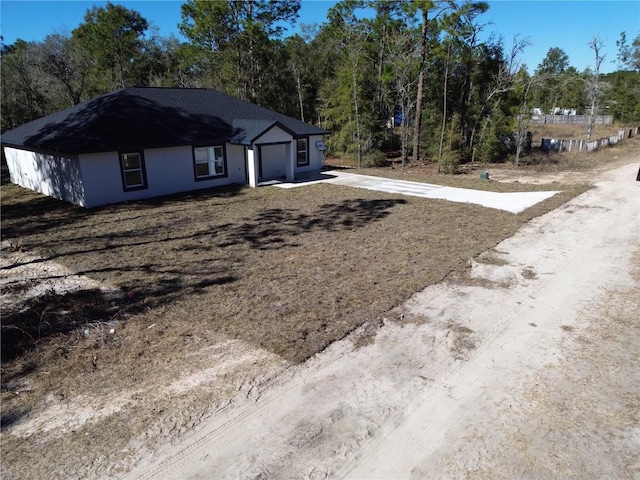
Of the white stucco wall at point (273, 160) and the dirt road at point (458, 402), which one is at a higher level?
the white stucco wall at point (273, 160)

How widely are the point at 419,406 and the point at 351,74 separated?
74.9 feet

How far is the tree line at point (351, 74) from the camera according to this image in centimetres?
2336

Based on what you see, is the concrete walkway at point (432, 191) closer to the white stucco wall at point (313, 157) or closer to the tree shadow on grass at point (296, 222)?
the white stucco wall at point (313, 157)

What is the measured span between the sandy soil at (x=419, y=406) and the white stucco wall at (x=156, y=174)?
1049cm

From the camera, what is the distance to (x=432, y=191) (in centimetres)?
1608

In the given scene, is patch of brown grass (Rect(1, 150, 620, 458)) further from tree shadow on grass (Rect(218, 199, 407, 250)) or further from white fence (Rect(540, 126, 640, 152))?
white fence (Rect(540, 126, 640, 152))

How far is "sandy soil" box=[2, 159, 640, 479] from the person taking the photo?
143 inches

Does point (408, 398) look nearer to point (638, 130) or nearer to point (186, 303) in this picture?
point (186, 303)

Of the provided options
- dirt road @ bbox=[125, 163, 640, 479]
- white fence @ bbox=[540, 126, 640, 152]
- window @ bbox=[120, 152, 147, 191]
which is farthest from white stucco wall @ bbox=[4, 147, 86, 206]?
white fence @ bbox=[540, 126, 640, 152]

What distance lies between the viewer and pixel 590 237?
10.3 metres

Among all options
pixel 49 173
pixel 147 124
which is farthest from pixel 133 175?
pixel 49 173

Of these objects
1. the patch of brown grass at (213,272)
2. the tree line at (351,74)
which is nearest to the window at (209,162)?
the patch of brown grass at (213,272)

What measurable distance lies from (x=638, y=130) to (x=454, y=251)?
145 ft

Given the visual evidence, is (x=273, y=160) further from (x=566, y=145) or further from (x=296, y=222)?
(x=566, y=145)
